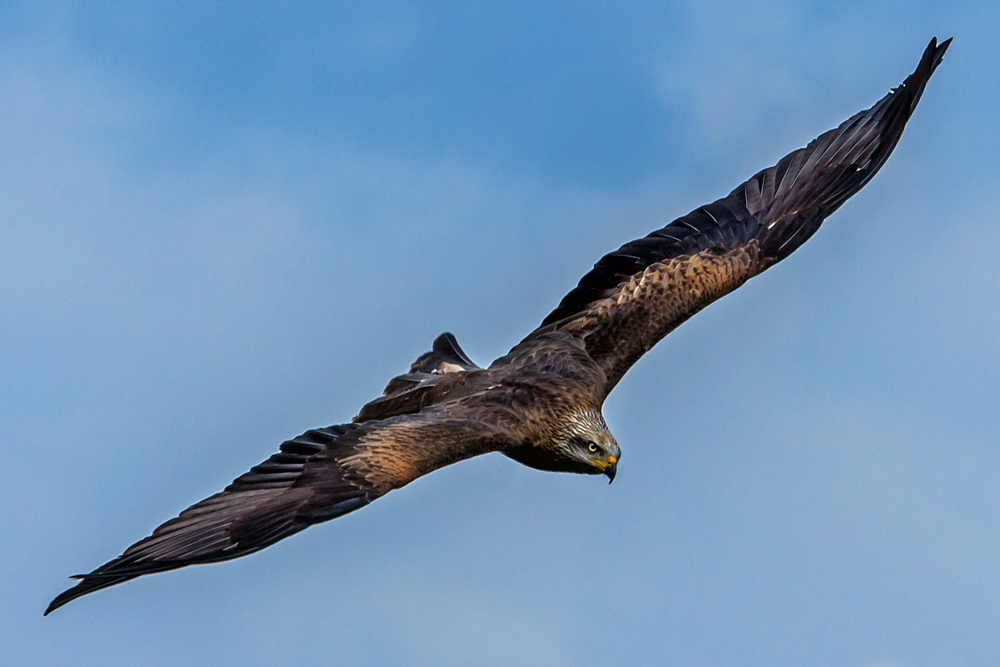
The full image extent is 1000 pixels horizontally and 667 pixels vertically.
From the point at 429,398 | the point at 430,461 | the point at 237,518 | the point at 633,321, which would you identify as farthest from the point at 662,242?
the point at 237,518

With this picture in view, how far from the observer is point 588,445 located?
44.5ft

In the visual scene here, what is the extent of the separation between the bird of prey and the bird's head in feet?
0.04

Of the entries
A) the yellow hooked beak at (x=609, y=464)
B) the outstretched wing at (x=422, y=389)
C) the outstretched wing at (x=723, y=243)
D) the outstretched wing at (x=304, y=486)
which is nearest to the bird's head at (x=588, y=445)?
the yellow hooked beak at (x=609, y=464)

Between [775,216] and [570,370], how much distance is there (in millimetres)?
3464

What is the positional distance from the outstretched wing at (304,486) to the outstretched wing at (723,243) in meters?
2.35

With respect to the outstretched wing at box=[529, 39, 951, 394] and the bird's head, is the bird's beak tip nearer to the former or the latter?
the bird's head

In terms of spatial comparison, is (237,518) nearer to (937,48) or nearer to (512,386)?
(512,386)

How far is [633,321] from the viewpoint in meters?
15.4

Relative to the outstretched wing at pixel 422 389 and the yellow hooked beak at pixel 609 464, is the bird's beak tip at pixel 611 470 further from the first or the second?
the outstretched wing at pixel 422 389

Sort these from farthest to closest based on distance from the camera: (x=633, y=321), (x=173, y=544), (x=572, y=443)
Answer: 1. (x=633, y=321)
2. (x=572, y=443)
3. (x=173, y=544)

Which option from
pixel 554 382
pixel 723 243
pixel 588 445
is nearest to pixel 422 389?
pixel 554 382

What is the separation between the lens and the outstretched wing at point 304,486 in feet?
39.5

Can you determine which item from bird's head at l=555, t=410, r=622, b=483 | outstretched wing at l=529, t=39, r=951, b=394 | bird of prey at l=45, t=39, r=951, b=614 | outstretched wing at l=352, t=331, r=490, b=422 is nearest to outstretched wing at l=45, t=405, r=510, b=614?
bird of prey at l=45, t=39, r=951, b=614

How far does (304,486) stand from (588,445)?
8.51 feet
